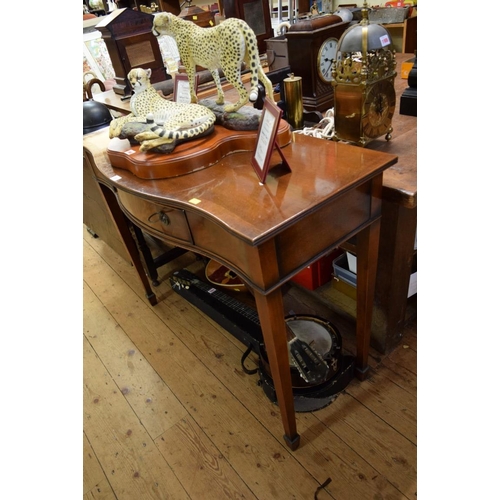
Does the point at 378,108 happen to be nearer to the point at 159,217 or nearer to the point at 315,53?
the point at 315,53

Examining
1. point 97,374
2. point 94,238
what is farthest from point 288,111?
point 94,238

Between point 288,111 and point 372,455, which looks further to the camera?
point 288,111

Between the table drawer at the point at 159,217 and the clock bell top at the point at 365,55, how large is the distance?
575 mm

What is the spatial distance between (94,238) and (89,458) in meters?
1.63

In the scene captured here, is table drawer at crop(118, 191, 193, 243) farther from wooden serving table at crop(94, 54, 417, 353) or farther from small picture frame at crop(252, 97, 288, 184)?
wooden serving table at crop(94, 54, 417, 353)

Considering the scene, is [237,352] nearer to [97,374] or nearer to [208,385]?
[208,385]

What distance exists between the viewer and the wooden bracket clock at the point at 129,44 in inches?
75.9

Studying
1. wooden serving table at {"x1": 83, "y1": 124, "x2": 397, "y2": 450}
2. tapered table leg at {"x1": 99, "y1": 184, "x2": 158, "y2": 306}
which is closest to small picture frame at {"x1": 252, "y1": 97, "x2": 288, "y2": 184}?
wooden serving table at {"x1": 83, "y1": 124, "x2": 397, "y2": 450}

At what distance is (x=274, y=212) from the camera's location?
0.75 metres

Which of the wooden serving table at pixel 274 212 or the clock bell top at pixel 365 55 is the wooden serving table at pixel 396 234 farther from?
the clock bell top at pixel 365 55

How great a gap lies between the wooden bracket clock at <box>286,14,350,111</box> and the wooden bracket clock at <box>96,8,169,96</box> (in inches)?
39.0

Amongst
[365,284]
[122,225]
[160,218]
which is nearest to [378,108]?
[365,284]

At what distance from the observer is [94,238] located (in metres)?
2.62

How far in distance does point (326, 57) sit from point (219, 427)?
1361 millimetres
